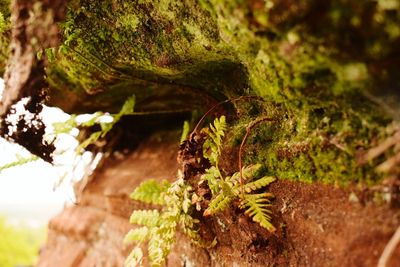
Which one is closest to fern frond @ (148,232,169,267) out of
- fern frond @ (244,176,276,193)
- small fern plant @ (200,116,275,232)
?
small fern plant @ (200,116,275,232)

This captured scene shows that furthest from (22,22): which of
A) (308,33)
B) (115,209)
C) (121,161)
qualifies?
(121,161)

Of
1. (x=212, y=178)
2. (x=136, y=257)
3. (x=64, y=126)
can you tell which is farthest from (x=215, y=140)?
(x=64, y=126)

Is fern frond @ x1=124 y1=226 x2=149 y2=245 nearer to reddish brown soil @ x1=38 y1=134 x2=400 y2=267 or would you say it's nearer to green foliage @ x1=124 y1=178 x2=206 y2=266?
green foliage @ x1=124 y1=178 x2=206 y2=266

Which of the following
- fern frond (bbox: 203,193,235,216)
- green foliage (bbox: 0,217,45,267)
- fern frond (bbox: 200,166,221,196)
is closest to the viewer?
fern frond (bbox: 203,193,235,216)

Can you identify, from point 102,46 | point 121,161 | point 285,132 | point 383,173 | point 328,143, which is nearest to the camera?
point 383,173

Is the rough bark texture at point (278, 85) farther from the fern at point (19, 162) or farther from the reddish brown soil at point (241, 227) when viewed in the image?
the fern at point (19, 162)

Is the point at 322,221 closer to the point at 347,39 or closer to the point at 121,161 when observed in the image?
the point at 347,39

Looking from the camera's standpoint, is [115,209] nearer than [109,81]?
No
